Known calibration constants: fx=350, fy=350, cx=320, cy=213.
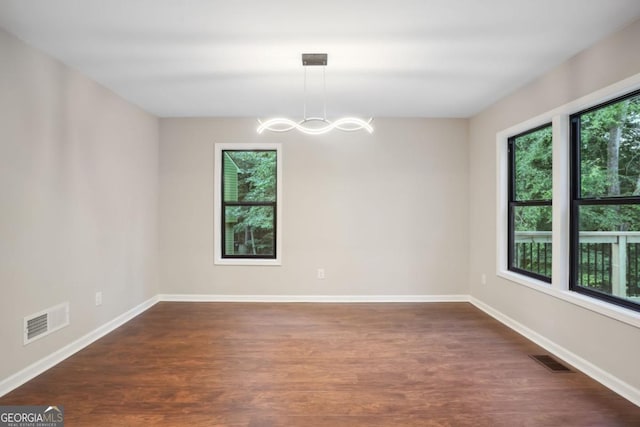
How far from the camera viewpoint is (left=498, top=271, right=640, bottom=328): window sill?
2.35 meters

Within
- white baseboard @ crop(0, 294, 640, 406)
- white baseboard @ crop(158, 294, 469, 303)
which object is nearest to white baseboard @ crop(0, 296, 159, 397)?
white baseboard @ crop(0, 294, 640, 406)

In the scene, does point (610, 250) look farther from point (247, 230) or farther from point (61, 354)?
point (61, 354)

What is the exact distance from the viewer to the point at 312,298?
4848 millimetres

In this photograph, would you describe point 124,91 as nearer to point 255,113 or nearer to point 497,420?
point 255,113

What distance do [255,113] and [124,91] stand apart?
1.50m

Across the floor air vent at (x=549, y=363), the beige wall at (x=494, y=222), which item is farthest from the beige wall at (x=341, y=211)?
the floor air vent at (x=549, y=363)

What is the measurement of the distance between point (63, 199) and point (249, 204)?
227cm

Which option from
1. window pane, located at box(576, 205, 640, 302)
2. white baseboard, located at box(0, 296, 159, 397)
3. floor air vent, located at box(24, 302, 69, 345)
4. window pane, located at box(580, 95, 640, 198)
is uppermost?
window pane, located at box(580, 95, 640, 198)

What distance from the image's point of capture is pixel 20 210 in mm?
2539

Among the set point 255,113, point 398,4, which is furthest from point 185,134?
point 398,4

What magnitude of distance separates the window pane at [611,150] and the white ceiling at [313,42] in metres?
0.56

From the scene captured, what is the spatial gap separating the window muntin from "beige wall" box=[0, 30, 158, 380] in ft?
3.53

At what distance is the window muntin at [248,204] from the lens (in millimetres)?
4914

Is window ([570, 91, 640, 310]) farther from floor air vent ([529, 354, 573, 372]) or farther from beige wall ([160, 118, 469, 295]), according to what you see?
beige wall ([160, 118, 469, 295])
